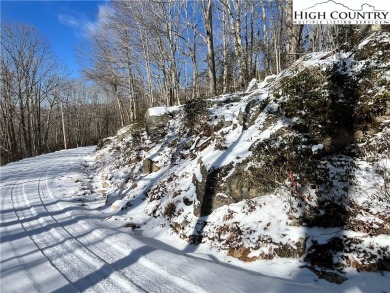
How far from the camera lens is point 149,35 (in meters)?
19.9

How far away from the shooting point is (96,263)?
431cm

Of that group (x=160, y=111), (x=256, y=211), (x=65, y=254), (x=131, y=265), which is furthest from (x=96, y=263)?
(x=160, y=111)

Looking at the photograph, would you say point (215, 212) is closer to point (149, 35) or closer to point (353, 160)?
point (353, 160)

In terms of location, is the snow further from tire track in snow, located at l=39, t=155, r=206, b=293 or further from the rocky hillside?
tire track in snow, located at l=39, t=155, r=206, b=293

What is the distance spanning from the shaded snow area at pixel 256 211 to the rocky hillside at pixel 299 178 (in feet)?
0.07

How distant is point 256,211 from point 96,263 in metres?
2.79

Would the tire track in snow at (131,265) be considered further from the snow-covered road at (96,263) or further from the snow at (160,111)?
the snow at (160,111)

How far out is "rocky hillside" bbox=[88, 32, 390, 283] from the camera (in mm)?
4207

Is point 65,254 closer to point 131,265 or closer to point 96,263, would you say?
point 96,263

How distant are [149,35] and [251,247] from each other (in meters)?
18.5

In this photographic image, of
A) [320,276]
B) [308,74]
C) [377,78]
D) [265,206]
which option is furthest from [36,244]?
[377,78]

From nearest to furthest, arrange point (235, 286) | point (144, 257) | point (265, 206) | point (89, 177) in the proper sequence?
1. point (235, 286)
2. point (144, 257)
3. point (265, 206)
4. point (89, 177)

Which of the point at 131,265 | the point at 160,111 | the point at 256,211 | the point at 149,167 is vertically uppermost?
the point at 160,111

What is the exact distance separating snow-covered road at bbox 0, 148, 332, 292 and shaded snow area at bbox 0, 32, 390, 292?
0.08 feet
